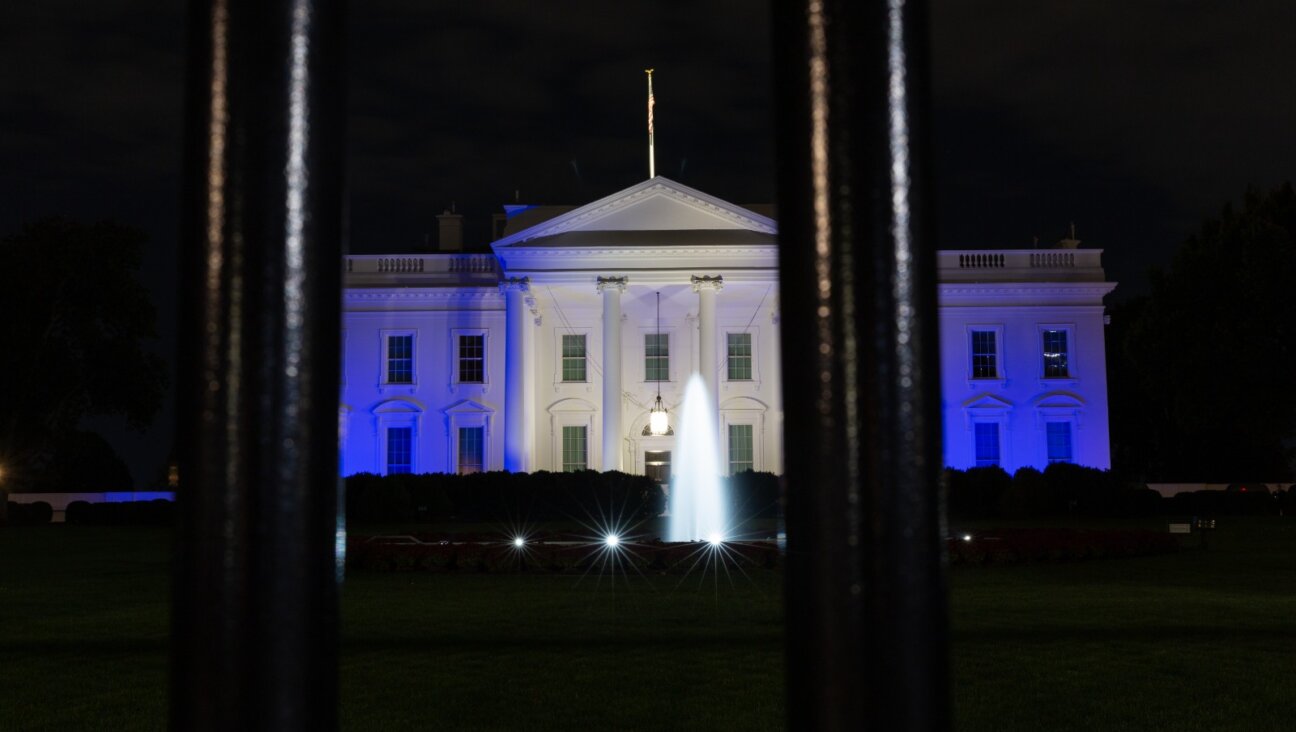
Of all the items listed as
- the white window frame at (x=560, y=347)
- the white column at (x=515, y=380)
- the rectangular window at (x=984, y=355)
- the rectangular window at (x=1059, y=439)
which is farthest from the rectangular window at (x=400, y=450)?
the rectangular window at (x=1059, y=439)

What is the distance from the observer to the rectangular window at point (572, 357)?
4781cm

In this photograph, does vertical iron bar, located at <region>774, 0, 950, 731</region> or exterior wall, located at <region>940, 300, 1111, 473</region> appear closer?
vertical iron bar, located at <region>774, 0, 950, 731</region>

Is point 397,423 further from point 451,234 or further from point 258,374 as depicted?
point 258,374

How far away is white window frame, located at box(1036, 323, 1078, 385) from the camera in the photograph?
158 feet

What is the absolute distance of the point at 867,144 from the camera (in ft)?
4.39

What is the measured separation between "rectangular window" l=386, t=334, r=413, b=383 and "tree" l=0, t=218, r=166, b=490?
30.4 feet

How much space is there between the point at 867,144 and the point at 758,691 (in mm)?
7997

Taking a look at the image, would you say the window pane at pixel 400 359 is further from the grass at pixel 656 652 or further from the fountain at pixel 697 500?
the grass at pixel 656 652

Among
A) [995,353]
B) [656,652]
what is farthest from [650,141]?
[656,652]

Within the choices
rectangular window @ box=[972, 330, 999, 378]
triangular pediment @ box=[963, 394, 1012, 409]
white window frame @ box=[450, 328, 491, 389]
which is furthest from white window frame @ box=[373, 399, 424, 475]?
rectangular window @ box=[972, 330, 999, 378]

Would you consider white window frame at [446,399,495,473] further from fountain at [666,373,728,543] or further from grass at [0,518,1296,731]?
grass at [0,518,1296,731]

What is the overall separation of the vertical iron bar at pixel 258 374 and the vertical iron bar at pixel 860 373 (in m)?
0.48

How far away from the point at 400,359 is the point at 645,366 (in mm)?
9370

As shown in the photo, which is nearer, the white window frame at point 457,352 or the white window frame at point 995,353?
the white window frame at point 995,353
